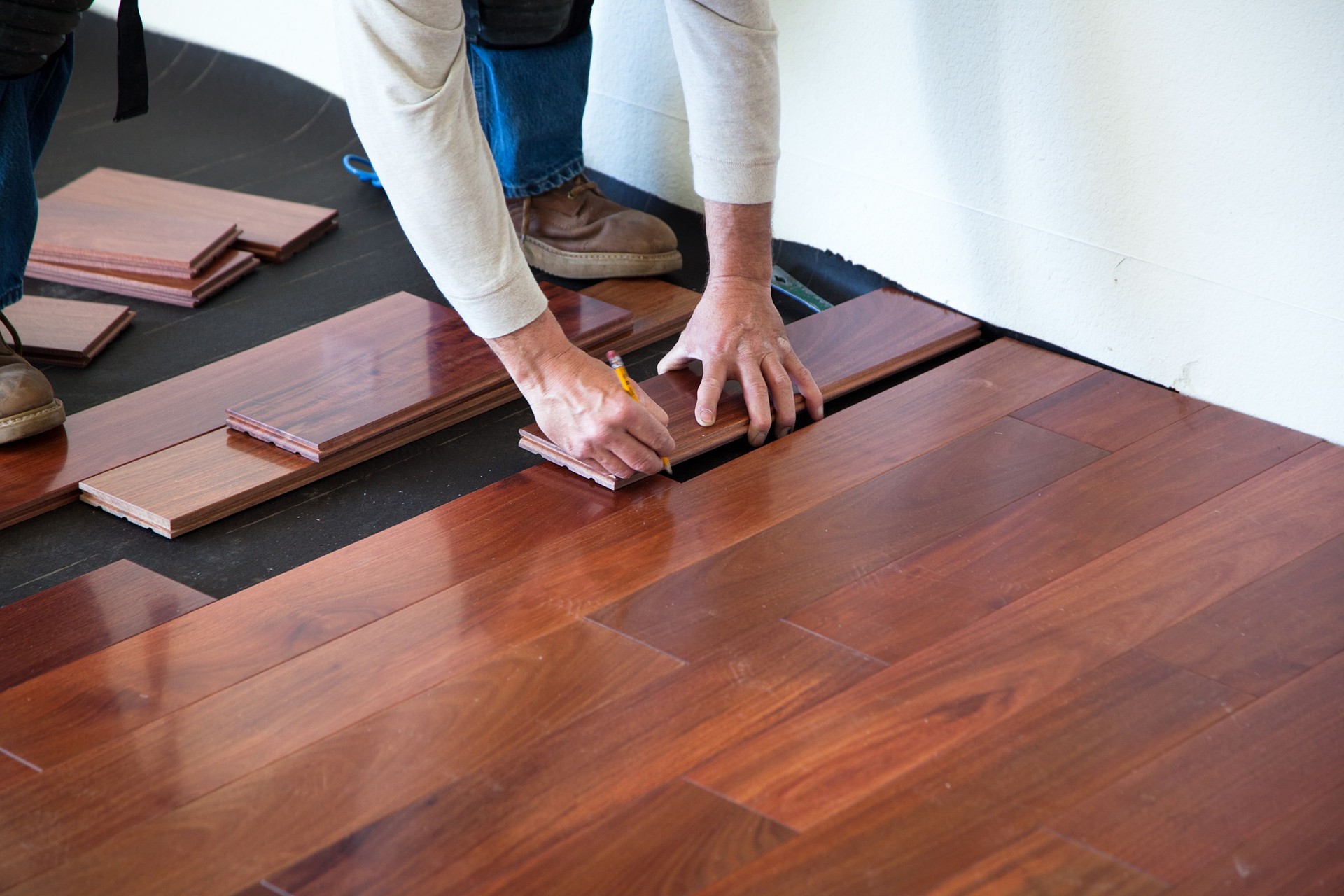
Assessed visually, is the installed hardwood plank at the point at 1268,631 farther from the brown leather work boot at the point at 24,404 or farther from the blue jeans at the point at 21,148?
the blue jeans at the point at 21,148

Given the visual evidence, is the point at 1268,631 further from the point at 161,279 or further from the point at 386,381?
the point at 161,279

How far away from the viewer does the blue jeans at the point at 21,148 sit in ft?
6.93

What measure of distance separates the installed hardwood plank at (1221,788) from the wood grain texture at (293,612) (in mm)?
803

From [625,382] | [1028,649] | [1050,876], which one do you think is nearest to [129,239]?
[625,382]

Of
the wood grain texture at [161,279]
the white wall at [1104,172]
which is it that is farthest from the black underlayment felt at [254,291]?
the white wall at [1104,172]

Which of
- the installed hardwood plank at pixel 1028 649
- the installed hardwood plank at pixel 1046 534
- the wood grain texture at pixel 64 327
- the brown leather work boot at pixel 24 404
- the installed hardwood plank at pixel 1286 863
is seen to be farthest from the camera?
the wood grain texture at pixel 64 327

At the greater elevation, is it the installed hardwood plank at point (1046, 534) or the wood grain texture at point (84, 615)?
the installed hardwood plank at point (1046, 534)

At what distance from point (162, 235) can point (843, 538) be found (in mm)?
1809

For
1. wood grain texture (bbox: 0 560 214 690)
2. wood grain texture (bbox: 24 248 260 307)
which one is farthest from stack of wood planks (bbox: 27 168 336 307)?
wood grain texture (bbox: 0 560 214 690)

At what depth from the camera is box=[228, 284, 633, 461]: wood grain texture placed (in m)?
2.02

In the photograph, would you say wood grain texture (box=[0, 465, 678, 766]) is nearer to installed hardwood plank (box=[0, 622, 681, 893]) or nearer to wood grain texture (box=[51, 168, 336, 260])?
installed hardwood plank (box=[0, 622, 681, 893])

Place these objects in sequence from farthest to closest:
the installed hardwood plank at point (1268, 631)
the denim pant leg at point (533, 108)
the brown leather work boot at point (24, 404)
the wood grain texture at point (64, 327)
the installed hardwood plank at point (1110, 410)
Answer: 1. the denim pant leg at point (533, 108)
2. the wood grain texture at point (64, 327)
3. the brown leather work boot at point (24, 404)
4. the installed hardwood plank at point (1110, 410)
5. the installed hardwood plank at point (1268, 631)

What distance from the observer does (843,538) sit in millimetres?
1695

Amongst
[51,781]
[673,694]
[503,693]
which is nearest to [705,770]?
[673,694]
